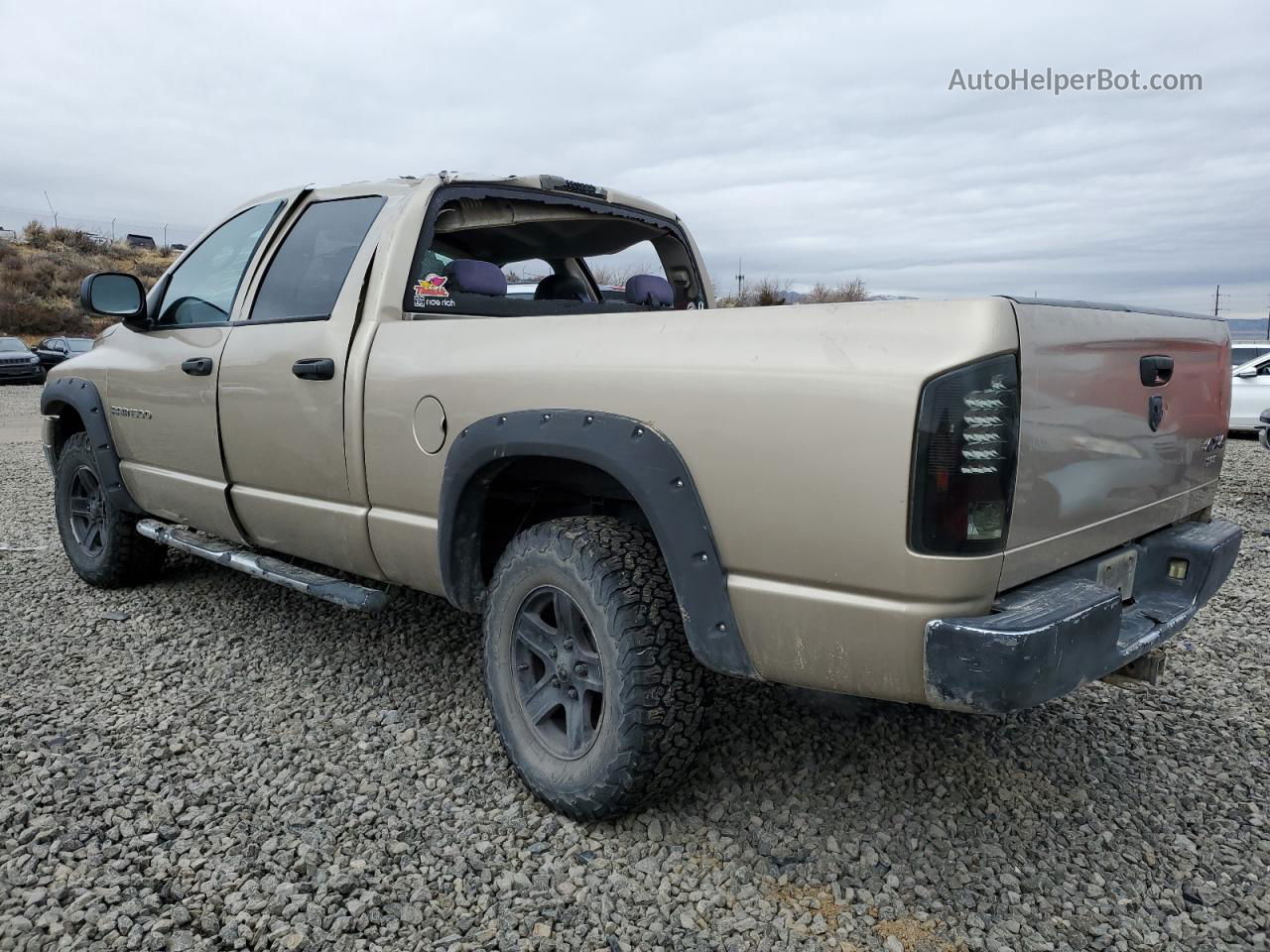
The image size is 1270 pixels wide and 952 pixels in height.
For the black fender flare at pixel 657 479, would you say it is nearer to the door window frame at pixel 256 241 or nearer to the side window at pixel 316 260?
the side window at pixel 316 260

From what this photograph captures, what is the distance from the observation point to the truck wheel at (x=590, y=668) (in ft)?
7.45

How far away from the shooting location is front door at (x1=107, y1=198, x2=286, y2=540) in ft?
12.0

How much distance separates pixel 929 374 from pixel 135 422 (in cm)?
367

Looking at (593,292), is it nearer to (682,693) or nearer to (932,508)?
(682,693)

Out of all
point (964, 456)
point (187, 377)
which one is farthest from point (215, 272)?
point (964, 456)

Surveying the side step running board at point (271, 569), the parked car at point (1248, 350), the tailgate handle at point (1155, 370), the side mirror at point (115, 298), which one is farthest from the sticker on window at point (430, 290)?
the parked car at point (1248, 350)

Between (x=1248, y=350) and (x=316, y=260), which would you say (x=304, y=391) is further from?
(x=1248, y=350)

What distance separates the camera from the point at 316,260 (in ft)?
11.3

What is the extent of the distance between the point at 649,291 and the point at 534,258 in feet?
2.06

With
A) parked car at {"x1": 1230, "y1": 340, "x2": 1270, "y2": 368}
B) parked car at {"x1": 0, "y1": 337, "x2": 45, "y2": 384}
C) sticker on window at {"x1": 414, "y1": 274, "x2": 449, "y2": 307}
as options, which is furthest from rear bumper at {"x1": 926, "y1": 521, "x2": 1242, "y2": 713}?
parked car at {"x1": 0, "y1": 337, "x2": 45, "y2": 384}

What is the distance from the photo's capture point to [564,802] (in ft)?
8.02

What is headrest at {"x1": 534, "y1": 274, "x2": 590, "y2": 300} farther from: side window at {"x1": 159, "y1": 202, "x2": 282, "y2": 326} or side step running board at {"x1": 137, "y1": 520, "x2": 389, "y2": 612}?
side step running board at {"x1": 137, "y1": 520, "x2": 389, "y2": 612}

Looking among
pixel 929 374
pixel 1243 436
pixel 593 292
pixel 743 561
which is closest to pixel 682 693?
pixel 743 561

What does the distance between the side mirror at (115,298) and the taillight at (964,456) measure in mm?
3502
